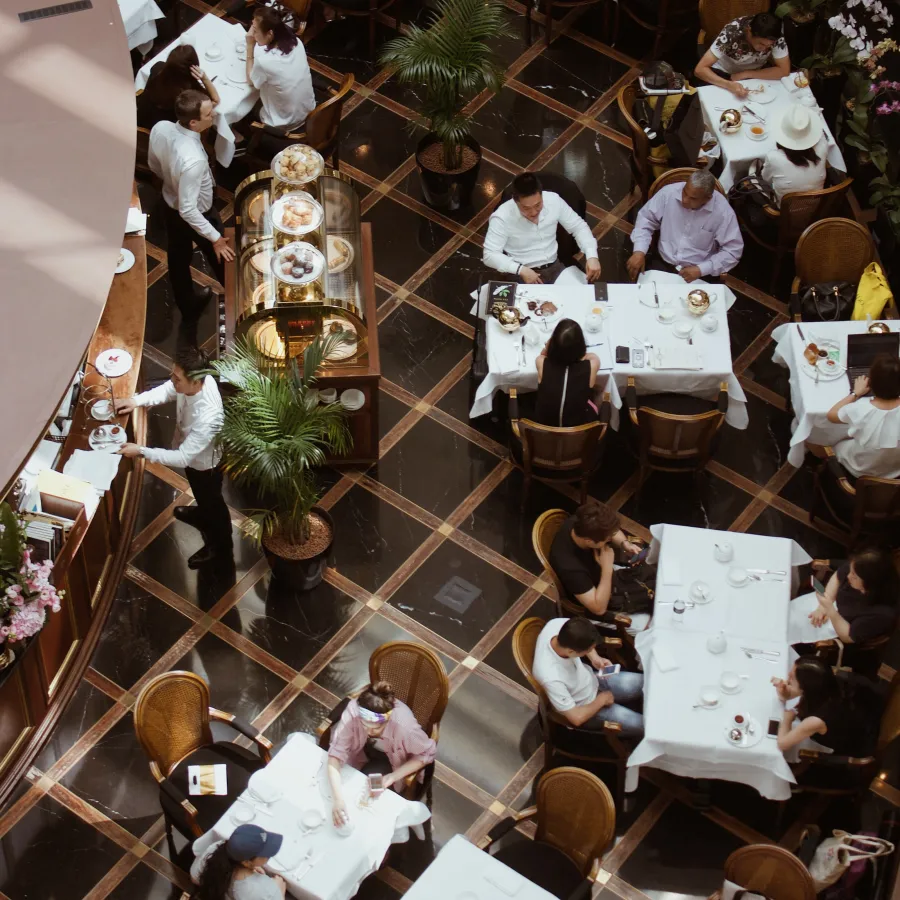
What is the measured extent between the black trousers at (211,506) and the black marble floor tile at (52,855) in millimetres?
1771

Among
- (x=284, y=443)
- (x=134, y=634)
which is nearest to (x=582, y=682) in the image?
(x=284, y=443)

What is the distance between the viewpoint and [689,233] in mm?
8711

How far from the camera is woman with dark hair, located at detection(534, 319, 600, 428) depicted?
7559 mm

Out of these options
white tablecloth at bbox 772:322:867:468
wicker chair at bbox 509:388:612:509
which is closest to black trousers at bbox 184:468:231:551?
wicker chair at bbox 509:388:612:509

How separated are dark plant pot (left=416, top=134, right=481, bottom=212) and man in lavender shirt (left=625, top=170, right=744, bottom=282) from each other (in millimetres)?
1522

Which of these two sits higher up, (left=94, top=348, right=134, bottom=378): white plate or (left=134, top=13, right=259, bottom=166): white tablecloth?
(left=134, top=13, right=259, bottom=166): white tablecloth

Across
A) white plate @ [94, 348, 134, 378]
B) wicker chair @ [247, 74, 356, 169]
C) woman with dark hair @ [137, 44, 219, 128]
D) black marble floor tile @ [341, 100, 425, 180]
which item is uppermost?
woman with dark hair @ [137, 44, 219, 128]

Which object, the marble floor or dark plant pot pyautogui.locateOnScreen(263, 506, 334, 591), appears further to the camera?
dark plant pot pyautogui.locateOnScreen(263, 506, 334, 591)

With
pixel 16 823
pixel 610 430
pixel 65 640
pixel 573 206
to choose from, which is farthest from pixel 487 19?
pixel 16 823

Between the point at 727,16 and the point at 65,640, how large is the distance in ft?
22.9

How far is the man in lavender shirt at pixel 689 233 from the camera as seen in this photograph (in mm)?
8602

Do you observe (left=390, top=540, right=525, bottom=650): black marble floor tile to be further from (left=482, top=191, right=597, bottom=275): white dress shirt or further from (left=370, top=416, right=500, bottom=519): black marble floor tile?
(left=482, top=191, right=597, bottom=275): white dress shirt

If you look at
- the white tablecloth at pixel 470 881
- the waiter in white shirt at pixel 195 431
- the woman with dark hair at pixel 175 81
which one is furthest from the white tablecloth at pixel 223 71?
the white tablecloth at pixel 470 881

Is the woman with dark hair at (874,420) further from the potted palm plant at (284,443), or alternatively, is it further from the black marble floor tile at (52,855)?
the black marble floor tile at (52,855)
